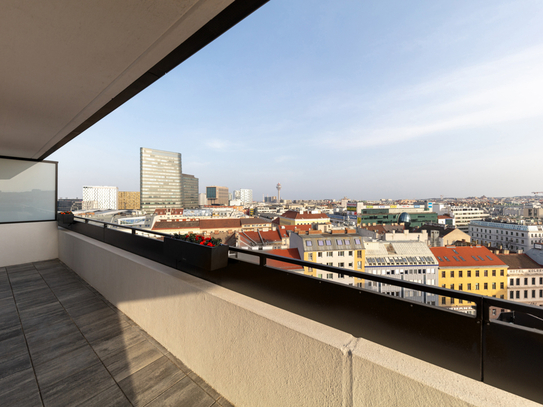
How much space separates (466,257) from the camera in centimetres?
386

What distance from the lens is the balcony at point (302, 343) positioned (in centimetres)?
77

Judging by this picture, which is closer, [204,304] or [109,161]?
[204,304]

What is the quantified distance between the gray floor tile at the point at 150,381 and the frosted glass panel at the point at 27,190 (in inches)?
213

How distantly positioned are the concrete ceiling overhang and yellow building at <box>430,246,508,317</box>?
373 cm

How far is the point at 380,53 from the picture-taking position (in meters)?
8.01

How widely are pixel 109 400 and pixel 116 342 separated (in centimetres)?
66

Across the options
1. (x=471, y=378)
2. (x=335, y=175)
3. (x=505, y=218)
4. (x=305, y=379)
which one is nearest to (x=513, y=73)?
(x=505, y=218)

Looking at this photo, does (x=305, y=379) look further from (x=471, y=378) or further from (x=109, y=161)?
(x=109, y=161)

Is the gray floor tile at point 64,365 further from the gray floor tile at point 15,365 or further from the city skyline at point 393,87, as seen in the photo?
the city skyline at point 393,87

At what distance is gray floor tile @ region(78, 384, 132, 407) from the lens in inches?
57.0

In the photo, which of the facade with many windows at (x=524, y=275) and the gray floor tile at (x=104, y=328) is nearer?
the gray floor tile at (x=104, y=328)

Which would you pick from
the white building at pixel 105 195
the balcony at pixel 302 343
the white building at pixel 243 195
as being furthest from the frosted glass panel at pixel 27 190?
the white building at pixel 243 195

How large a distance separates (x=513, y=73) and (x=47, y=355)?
8.06 metres

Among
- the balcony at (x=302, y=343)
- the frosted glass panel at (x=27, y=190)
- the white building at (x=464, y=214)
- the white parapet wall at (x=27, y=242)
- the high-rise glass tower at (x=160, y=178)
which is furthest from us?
the high-rise glass tower at (x=160, y=178)
